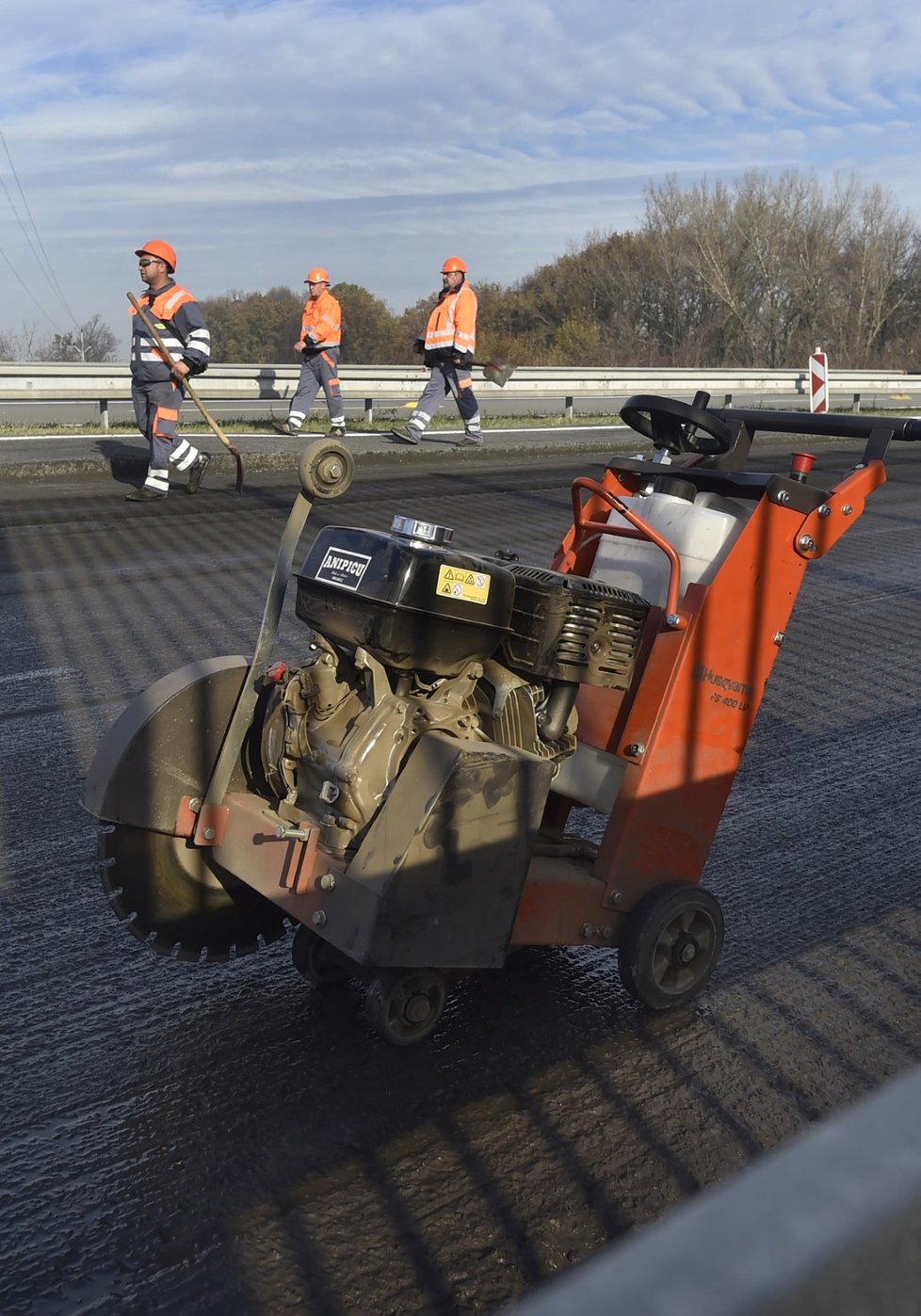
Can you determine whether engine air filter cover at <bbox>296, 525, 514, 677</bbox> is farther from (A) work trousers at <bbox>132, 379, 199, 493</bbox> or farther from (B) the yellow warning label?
(A) work trousers at <bbox>132, 379, 199, 493</bbox>

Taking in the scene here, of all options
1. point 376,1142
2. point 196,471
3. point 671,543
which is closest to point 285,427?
point 196,471

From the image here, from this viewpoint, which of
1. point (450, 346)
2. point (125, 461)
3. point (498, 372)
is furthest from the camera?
point (498, 372)

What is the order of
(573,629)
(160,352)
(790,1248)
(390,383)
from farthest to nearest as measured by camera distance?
(390,383) → (160,352) → (573,629) → (790,1248)

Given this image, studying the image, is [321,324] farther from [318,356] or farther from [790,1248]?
[790,1248]

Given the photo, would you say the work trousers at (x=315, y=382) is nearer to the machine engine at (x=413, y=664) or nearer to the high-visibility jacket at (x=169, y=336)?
the high-visibility jacket at (x=169, y=336)

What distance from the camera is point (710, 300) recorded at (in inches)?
1961

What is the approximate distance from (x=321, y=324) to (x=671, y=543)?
487 inches

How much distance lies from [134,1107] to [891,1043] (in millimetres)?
1729

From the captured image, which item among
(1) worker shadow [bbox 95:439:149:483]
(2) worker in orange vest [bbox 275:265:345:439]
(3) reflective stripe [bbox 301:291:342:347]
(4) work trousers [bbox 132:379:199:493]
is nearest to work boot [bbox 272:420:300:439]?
(2) worker in orange vest [bbox 275:265:345:439]

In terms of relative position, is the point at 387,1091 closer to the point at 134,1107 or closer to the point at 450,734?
the point at 134,1107

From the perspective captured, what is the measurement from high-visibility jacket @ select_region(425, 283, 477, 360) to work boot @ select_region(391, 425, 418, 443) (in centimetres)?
90

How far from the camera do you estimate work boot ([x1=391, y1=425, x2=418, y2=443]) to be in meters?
15.4

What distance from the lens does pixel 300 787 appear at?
3.12 meters

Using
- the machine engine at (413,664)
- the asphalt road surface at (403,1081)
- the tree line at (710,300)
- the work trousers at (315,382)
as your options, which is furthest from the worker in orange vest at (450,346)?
the tree line at (710,300)
